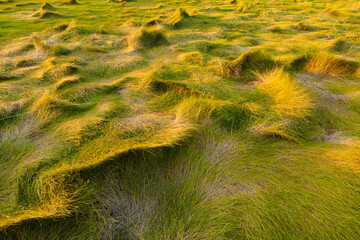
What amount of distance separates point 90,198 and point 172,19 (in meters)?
6.11

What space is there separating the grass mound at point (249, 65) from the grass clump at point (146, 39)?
7.15 ft

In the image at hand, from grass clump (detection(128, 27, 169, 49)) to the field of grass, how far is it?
36.8 inches

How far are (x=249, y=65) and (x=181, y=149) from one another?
1987 mm

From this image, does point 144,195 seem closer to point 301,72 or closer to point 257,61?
point 257,61

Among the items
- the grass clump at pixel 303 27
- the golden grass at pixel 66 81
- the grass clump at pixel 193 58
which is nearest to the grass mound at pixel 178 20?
the grass clump at pixel 193 58

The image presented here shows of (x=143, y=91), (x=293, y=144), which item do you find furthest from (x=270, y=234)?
(x=143, y=91)

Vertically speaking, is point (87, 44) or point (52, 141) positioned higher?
point (87, 44)

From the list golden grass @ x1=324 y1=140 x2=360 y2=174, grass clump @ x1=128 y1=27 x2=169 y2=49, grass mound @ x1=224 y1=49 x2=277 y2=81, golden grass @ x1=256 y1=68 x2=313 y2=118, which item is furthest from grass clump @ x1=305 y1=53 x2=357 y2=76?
grass clump @ x1=128 y1=27 x2=169 y2=49

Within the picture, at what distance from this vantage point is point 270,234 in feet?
3.76

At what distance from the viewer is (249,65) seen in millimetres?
2895

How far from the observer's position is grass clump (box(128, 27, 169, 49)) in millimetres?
4152

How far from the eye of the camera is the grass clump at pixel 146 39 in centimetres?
415

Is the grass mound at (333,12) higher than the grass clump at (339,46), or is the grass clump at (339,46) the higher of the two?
the grass mound at (333,12)

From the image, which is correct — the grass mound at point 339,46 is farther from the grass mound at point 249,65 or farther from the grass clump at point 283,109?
the grass clump at point 283,109
